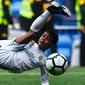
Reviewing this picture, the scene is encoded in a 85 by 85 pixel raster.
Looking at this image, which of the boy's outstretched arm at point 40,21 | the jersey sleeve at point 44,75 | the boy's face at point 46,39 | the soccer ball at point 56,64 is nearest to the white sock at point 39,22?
the boy's outstretched arm at point 40,21

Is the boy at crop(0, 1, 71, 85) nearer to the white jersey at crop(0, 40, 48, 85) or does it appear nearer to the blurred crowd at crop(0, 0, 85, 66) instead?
the white jersey at crop(0, 40, 48, 85)

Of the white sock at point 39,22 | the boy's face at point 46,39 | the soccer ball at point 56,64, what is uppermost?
the white sock at point 39,22

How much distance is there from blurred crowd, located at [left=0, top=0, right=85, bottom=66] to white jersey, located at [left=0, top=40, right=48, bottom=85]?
8.09 meters

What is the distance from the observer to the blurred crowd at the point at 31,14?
691 inches

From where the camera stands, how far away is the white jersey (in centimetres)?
936

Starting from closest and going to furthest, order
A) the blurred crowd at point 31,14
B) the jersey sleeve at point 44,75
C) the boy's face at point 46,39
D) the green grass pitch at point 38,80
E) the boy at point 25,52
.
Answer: the boy's face at point 46,39 → the boy at point 25,52 → the jersey sleeve at point 44,75 → the green grass pitch at point 38,80 → the blurred crowd at point 31,14

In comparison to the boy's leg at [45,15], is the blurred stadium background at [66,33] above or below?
below

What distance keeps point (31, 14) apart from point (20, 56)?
8.41 meters

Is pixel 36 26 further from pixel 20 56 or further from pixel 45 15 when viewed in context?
pixel 20 56

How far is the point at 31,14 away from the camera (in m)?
17.7

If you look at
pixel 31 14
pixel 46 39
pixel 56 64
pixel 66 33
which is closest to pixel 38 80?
pixel 56 64

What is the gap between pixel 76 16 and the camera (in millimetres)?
17609

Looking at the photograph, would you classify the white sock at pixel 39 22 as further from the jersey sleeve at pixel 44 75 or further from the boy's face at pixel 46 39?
the jersey sleeve at pixel 44 75

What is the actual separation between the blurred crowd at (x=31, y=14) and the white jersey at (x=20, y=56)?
26.5 feet
